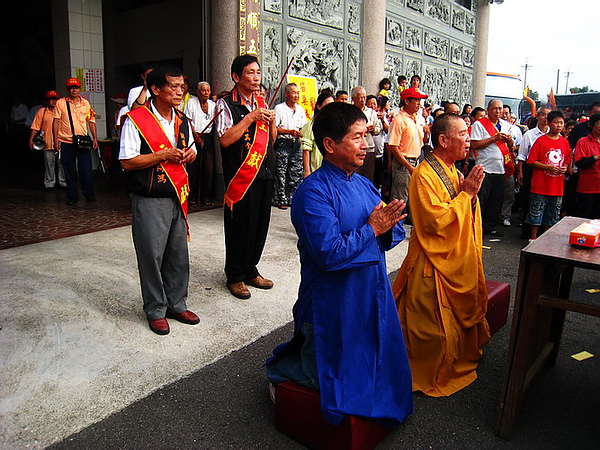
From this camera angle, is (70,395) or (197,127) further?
(197,127)

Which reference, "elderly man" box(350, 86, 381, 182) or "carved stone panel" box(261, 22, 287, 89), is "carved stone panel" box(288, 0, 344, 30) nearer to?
"carved stone panel" box(261, 22, 287, 89)

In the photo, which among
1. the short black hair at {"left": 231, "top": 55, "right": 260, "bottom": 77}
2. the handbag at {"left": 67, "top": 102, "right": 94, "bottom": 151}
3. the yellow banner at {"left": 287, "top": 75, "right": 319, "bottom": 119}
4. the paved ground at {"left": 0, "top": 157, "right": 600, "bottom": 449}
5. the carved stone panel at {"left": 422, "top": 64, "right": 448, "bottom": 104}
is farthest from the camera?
the carved stone panel at {"left": 422, "top": 64, "right": 448, "bottom": 104}

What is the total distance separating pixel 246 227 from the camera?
4.32 meters

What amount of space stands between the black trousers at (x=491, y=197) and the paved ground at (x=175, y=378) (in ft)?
8.34

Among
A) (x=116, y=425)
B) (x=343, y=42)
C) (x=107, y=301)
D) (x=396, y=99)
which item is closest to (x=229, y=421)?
(x=116, y=425)

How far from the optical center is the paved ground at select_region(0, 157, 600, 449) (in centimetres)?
256

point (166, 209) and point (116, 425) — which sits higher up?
point (166, 209)

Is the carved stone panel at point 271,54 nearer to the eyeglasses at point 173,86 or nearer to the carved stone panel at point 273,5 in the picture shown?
the carved stone panel at point 273,5

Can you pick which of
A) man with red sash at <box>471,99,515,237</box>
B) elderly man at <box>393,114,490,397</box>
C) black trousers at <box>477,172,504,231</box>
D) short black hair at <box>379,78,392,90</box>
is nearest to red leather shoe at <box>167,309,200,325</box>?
elderly man at <box>393,114,490,397</box>

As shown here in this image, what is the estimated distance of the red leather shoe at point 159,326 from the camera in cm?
361

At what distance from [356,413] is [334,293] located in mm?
539

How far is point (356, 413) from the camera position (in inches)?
90.4

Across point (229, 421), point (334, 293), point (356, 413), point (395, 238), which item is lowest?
point (229, 421)

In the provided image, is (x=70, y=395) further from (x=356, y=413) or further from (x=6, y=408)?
(x=356, y=413)
